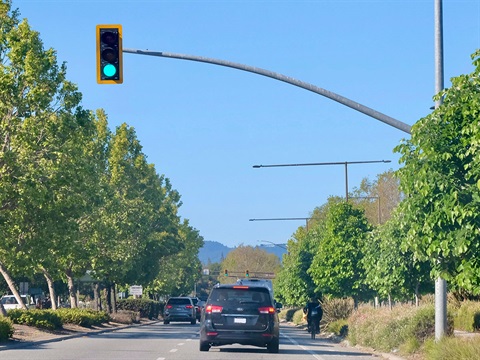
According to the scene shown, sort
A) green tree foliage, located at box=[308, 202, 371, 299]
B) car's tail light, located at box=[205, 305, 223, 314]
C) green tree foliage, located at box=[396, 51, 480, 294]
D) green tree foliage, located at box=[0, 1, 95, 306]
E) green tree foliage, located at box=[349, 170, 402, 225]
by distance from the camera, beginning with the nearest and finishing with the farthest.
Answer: green tree foliage, located at box=[396, 51, 480, 294]
car's tail light, located at box=[205, 305, 223, 314]
green tree foliage, located at box=[0, 1, 95, 306]
green tree foliage, located at box=[308, 202, 371, 299]
green tree foliage, located at box=[349, 170, 402, 225]

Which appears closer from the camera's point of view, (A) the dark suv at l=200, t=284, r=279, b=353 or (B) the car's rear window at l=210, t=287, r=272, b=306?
(A) the dark suv at l=200, t=284, r=279, b=353

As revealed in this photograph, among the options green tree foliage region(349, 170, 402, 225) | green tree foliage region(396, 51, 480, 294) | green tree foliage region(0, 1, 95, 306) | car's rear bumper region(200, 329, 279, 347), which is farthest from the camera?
green tree foliage region(349, 170, 402, 225)

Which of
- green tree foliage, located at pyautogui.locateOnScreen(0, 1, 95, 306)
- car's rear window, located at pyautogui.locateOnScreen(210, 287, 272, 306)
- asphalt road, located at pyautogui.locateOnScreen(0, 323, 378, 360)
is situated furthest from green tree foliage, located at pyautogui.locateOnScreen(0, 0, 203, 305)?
car's rear window, located at pyautogui.locateOnScreen(210, 287, 272, 306)

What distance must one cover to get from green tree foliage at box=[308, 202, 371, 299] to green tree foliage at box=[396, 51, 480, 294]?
26969mm

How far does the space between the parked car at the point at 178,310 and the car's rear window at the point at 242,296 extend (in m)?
37.0

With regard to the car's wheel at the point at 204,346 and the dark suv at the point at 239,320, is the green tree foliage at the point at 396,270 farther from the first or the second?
the car's wheel at the point at 204,346

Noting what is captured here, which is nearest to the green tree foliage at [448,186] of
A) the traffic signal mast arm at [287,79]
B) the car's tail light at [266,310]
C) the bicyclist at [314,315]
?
the traffic signal mast arm at [287,79]

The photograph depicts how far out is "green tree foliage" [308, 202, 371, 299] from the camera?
44.7 meters

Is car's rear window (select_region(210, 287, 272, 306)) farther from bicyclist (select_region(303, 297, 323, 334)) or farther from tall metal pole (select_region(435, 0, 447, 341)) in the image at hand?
bicyclist (select_region(303, 297, 323, 334))

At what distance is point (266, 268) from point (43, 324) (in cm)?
16233

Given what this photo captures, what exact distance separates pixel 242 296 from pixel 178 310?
37.4 meters

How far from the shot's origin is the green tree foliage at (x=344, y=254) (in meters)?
44.7

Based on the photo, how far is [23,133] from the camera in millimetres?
32969

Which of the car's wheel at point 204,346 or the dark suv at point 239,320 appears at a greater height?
the dark suv at point 239,320
